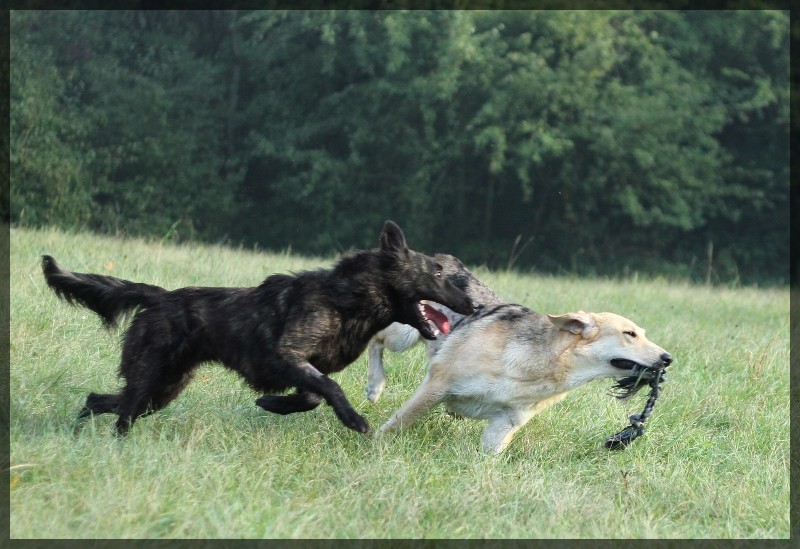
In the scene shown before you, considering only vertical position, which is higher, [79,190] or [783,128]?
[783,128]

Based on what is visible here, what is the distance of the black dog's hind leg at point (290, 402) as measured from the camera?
6.30 m

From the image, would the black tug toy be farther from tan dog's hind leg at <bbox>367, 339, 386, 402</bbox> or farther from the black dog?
tan dog's hind leg at <bbox>367, 339, 386, 402</bbox>

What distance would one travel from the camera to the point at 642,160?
1137 inches

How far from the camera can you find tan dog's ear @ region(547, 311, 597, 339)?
21.6 feet

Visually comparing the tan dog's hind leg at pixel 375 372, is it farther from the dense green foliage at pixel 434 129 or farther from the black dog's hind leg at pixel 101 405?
the dense green foliage at pixel 434 129

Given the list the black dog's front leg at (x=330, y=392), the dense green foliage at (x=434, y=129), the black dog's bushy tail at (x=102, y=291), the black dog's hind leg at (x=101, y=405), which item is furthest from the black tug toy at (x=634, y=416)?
the dense green foliage at (x=434, y=129)

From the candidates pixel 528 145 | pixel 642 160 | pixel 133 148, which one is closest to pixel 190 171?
pixel 133 148

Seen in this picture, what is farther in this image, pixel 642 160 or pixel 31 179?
pixel 642 160

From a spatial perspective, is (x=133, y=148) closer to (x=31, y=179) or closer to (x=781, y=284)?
(x=31, y=179)

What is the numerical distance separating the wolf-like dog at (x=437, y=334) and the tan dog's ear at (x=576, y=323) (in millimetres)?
699

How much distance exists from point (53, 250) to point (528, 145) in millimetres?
18296

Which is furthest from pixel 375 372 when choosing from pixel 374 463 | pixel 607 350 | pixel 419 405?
pixel 607 350

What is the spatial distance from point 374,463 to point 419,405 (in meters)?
0.65

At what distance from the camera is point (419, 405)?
21.6ft
